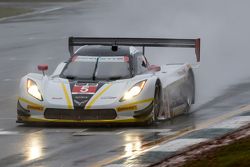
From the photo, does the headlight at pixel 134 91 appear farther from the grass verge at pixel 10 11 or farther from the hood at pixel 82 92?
the grass verge at pixel 10 11

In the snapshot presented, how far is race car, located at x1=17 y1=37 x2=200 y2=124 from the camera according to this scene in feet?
57.4

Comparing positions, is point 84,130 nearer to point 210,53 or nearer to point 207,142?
point 207,142

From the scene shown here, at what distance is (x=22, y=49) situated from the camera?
34.4 metres

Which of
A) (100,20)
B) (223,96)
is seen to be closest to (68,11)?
(100,20)

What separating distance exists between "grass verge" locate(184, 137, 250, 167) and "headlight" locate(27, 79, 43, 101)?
4.64m

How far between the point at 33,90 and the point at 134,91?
168 cm

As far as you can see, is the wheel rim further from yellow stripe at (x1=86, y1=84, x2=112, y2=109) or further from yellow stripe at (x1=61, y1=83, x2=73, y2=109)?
yellow stripe at (x1=61, y1=83, x2=73, y2=109)

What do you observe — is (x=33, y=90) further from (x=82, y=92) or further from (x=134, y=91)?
(x=134, y=91)

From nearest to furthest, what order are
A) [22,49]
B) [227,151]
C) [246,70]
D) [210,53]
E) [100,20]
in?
[227,151] < [246,70] < [210,53] < [22,49] < [100,20]

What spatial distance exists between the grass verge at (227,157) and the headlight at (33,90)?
183 inches

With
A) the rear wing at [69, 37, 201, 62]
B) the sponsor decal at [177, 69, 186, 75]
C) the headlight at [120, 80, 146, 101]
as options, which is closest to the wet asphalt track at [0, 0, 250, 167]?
the headlight at [120, 80, 146, 101]

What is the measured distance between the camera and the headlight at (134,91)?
58.1 ft

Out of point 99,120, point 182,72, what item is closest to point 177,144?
point 99,120

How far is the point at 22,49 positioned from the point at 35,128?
17124 millimetres
